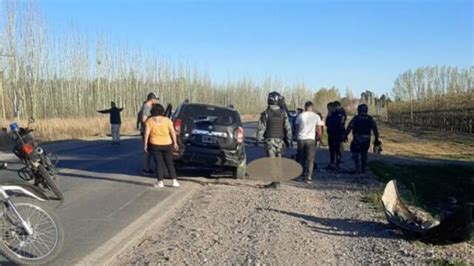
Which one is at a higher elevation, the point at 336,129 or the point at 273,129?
the point at 273,129

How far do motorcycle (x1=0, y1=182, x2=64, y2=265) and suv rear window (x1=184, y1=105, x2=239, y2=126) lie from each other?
7.60 metres

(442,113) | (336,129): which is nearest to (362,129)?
(336,129)

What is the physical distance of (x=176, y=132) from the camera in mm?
13266

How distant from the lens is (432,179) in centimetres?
1853

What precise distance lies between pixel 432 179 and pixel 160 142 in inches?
418

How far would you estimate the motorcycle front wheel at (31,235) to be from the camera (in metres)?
5.76

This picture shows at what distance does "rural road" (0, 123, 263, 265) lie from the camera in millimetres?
7238

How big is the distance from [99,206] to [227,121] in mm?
4760

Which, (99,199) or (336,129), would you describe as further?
(336,129)

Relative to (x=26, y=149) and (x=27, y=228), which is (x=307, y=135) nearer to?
(x=26, y=149)

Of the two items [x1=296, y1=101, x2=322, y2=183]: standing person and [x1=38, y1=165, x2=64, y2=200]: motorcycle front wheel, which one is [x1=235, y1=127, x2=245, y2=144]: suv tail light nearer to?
[x1=296, y1=101, x2=322, y2=183]: standing person

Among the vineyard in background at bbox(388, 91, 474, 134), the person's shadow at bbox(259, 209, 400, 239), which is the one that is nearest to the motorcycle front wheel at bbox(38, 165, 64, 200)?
the person's shadow at bbox(259, 209, 400, 239)

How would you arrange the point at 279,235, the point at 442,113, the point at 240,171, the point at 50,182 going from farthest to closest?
the point at 442,113 < the point at 240,171 < the point at 50,182 < the point at 279,235

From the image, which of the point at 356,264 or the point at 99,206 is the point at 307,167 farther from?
the point at 356,264
